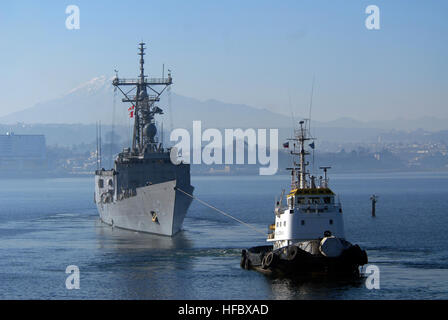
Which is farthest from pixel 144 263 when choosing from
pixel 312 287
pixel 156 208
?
pixel 156 208

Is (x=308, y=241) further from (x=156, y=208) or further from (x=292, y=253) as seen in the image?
(x=156, y=208)

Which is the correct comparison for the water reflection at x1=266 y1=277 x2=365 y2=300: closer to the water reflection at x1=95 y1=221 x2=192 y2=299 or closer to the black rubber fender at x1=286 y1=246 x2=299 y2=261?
the black rubber fender at x1=286 y1=246 x2=299 y2=261

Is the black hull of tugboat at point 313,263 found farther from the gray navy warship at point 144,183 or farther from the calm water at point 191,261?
the gray navy warship at point 144,183

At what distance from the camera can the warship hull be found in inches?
2707

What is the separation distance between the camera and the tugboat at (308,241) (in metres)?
46.6

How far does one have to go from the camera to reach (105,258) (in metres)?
57.8

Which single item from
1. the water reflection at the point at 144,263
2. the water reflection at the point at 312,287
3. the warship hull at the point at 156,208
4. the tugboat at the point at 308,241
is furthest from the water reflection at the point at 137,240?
the water reflection at the point at 312,287

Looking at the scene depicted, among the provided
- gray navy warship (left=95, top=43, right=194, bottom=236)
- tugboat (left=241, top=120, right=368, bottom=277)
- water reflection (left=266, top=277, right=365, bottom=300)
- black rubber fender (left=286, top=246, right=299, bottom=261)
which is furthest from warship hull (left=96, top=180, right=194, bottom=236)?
water reflection (left=266, top=277, right=365, bottom=300)

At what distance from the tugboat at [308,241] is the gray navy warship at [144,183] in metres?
18.9

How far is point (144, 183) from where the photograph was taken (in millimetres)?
78438

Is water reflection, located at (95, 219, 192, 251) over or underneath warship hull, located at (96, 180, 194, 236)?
underneath

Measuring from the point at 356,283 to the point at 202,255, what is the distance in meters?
15.5
